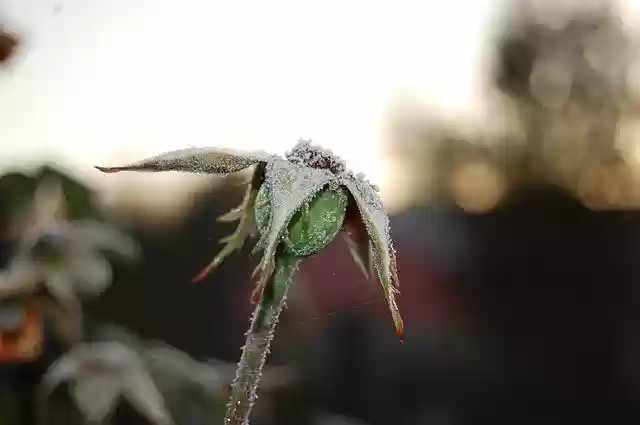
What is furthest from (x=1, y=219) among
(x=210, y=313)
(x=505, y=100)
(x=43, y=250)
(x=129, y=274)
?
(x=505, y=100)

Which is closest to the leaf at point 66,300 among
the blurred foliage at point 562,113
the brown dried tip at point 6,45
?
the brown dried tip at point 6,45

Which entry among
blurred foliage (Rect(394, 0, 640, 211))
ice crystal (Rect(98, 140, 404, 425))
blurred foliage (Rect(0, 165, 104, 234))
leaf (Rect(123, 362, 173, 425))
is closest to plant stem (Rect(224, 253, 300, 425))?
ice crystal (Rect(98, 140, 404, 425))

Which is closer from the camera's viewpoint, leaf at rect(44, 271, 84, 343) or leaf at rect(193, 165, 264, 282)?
leaf at rect(193, 165, 264, 282)

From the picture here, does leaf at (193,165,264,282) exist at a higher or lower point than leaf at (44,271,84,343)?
higher

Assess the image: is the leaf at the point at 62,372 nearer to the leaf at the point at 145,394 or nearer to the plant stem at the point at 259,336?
the leaf at the point at 145,394

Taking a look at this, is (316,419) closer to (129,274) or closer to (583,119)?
(129,274)

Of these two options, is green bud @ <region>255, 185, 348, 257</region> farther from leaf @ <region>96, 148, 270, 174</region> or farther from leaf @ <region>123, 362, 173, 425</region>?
leaf @ <region>123, 362, 173, 425</region>

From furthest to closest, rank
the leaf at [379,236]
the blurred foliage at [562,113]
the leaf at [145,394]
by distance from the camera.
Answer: the blurred foliage at [562,113] < the leaf at [145,394] < the leaf at [379,236]
